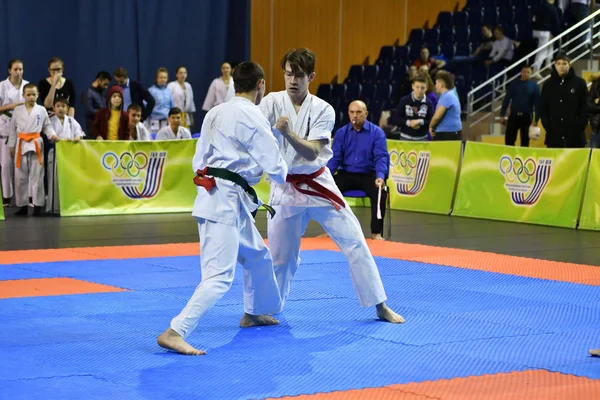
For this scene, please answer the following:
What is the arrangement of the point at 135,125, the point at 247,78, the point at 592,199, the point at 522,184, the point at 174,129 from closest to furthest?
the point at 247,78
the point at 592,199
the point at 522,184
the point at 135,125
the point at 174,129

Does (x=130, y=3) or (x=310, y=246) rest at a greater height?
(x=130, y=3)

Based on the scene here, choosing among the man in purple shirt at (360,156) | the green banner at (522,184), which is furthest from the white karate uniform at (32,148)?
the green banner at (522,184)

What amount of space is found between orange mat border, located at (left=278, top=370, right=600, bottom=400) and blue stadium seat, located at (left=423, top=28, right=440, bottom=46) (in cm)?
1580

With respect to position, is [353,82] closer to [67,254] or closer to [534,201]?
[534,201]

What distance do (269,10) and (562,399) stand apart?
17.4m

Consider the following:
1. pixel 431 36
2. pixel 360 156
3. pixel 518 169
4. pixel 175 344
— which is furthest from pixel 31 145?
pixel 431 36

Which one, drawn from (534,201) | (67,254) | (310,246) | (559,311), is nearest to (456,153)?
(534,201)

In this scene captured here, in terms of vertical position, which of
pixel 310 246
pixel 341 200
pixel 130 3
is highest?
pixel 130 3

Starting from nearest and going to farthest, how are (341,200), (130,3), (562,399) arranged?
(562,399), (341,200), (130,3)

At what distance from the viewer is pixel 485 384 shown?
4.73m

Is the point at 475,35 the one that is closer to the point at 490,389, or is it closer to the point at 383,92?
the point at 383,92

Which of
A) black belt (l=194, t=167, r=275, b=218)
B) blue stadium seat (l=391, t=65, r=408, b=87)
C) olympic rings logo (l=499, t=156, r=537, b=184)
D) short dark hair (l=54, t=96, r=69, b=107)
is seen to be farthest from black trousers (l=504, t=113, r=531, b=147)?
black belt (l=194, t=167, r=275, b=218)

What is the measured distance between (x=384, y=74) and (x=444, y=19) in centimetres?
193

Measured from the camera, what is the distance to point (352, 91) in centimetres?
1973
